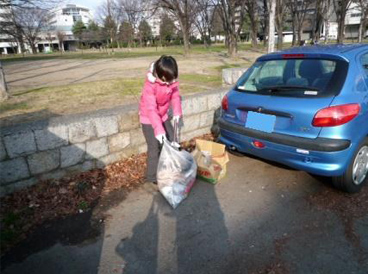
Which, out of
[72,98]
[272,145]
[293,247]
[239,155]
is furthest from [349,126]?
[72,98]

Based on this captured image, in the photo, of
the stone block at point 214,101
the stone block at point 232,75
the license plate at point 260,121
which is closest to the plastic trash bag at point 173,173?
the license plate at point 260,121

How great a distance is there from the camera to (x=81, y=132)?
143 inches

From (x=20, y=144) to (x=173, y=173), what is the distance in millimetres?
1706

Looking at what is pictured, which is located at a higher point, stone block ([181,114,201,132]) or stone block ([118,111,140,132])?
stone block ([118,111,140,132])

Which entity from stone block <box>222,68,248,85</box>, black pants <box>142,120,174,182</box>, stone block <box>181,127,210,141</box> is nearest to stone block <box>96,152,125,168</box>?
black pants <box>142,120,174,182</box>

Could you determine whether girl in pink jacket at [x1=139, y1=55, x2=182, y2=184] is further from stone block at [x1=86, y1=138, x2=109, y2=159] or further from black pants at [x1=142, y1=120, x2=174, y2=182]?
stone block at [x1=86, y1=138, x2=109, y2=159]

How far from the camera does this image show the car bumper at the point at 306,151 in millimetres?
2840

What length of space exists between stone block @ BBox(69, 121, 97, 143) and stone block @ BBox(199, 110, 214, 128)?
1968 millimetres

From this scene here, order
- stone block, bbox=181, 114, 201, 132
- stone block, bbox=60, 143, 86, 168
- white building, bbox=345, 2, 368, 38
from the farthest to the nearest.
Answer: white building, bbox=345, 2, 368, 38
stone block, bbox=181, 114, 201, 132
stone block, bbox=60, 143, 86, 168

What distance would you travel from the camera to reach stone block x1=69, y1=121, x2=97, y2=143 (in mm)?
3566

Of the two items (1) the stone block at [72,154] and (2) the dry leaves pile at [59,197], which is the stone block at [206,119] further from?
(1) the stone block at [72,154]

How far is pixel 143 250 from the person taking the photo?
2.54 metres

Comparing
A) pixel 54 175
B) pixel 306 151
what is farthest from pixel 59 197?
pixel 306 151

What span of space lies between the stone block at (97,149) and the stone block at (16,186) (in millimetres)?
698
